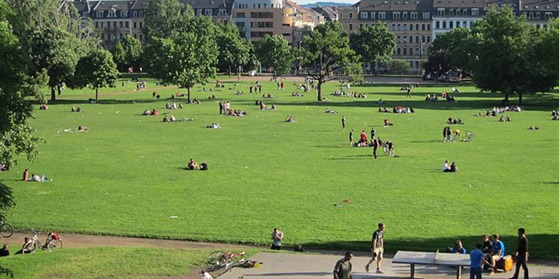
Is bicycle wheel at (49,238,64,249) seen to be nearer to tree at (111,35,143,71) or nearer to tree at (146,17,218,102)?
tree at (146,17,218,102)

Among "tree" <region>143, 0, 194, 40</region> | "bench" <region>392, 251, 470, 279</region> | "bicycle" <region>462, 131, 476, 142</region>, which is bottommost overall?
"bench" <region>392, 251, 470, 279</region>

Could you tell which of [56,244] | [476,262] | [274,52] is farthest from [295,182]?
[274,52]

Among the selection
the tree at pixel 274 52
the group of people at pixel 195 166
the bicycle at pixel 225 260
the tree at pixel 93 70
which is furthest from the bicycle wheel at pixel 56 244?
the tree at pixel 274 52

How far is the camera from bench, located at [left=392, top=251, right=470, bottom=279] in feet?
88.1

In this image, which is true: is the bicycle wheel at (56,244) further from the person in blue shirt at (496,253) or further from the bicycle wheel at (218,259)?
the person in blue shirt at (496,253)

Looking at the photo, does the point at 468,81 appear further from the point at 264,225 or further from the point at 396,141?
the point at 264,225

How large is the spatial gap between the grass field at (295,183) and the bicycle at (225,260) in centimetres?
498

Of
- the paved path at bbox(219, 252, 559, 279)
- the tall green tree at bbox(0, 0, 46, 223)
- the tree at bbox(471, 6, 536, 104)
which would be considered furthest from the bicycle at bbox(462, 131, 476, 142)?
the tall green tree at bbox(0, 0, 46, 223)

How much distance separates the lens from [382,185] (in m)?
46.9

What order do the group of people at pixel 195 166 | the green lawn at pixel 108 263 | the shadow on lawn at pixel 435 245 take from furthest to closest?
the group of people at pixel 195 166, the shadow on lawn at pixel 435 245, the green lawn at pixel 108 263

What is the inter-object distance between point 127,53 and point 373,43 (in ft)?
179

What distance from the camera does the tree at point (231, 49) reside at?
179 metres

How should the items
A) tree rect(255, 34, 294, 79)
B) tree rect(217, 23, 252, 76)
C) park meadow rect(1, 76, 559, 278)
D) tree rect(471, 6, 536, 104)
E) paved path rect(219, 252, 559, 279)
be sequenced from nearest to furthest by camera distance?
paved path rect(219, 252, 559, 279), park meadow rect(1, 76, 559, 278), tree rect(471, 6, 536, 104), tree rect(255, 34, 294, 79), tree rect(217, 23, 252, 76)

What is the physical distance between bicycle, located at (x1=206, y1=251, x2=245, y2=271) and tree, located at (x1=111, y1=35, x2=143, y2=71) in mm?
153049
